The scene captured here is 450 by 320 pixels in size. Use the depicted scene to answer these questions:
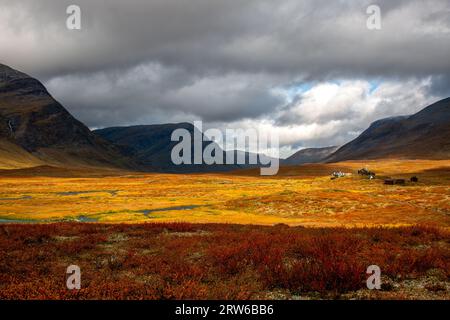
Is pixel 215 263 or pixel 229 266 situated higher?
pixel 229 266

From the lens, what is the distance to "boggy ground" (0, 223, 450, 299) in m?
12.5

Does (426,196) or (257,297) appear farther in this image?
(426,196)

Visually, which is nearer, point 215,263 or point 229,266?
point 229,266

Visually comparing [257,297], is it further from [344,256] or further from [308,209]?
[308,209]

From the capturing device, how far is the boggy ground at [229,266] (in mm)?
12547

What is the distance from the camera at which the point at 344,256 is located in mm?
16141

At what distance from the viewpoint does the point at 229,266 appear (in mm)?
15648

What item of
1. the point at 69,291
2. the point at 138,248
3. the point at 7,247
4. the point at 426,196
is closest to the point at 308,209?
the point at 426,196
